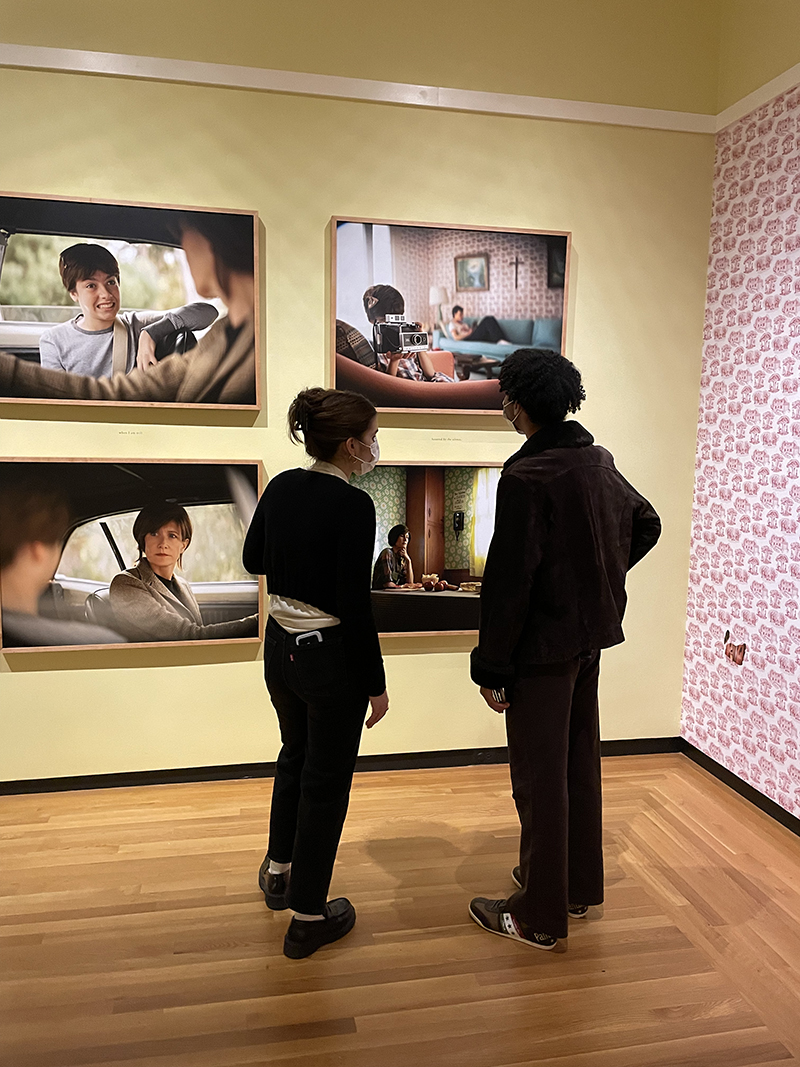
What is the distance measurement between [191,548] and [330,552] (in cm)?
130

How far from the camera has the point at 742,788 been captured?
328cm

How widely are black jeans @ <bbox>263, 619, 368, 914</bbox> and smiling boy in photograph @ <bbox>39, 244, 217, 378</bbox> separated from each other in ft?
4.50

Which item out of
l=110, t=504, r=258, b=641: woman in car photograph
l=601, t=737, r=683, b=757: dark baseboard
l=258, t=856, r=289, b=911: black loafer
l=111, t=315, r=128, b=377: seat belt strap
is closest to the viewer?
l=258, t=856, r=289, b=911: black loafer

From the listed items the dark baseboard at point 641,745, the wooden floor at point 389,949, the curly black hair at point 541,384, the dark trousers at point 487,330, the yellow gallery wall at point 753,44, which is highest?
the yellow gallery wall at point 753,44

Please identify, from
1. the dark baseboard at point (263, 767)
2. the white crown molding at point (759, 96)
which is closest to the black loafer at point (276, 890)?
the dark baseboard at point (263, 767)

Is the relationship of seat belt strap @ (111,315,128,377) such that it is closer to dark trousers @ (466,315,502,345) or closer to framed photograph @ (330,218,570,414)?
framed photograph @ (330,218,570,414)

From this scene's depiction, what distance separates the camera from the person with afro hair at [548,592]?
6.72 ft

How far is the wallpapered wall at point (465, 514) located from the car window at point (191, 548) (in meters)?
0.85

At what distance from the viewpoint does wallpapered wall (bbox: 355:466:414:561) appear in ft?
10.8

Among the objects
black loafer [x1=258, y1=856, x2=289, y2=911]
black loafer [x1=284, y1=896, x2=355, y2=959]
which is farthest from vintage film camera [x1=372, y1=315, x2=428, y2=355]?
black loafer [x1=284, y1=896, x2=355, y2=959]

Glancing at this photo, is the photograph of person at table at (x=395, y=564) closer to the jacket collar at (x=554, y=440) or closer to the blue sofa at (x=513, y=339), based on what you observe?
the blue sofa at (x=513, y=339)

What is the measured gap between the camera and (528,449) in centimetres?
211

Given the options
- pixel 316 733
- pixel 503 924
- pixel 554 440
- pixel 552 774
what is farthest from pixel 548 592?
pixel 503 924

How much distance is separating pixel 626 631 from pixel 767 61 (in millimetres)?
2373
